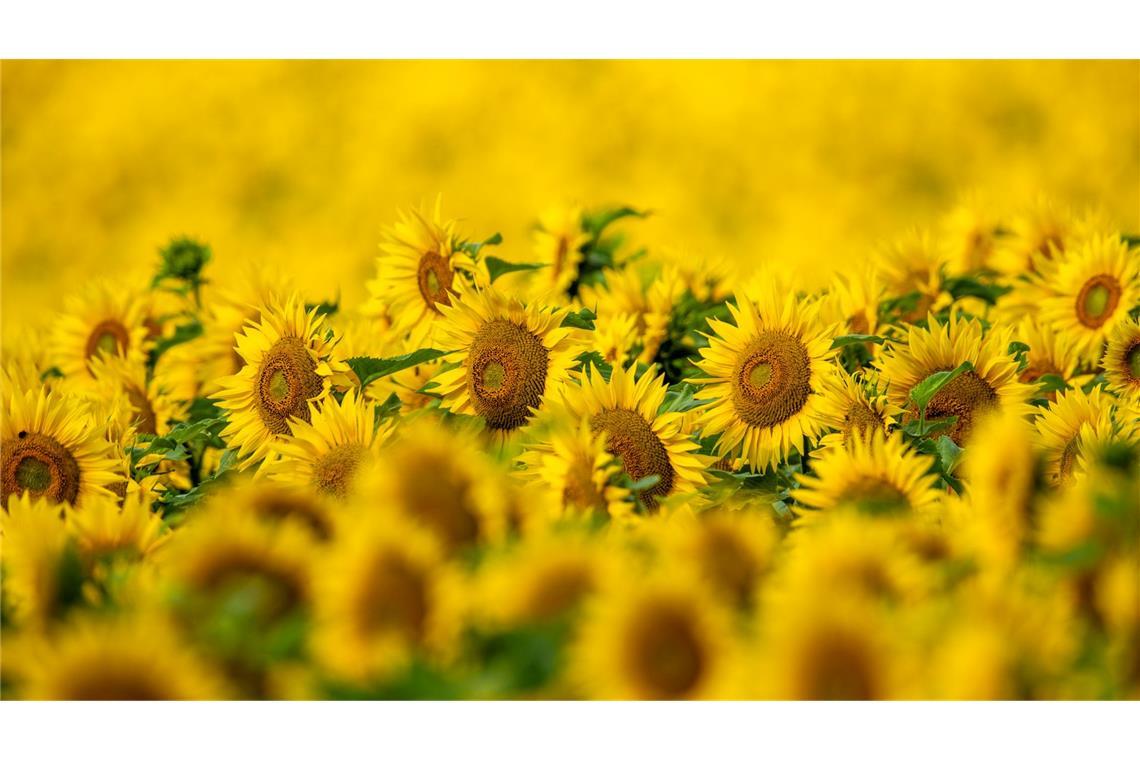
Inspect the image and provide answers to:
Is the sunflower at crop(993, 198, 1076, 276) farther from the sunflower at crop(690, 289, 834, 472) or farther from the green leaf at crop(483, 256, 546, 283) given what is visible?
the green leaf at crop(483, 256, 546, 283)

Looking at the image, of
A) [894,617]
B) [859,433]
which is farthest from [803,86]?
[894,617]

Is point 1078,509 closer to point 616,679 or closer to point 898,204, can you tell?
point 616,679

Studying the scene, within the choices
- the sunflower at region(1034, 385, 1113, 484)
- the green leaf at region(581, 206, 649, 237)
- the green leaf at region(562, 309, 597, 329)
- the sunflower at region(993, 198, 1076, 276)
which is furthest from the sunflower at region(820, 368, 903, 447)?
the sunflower at region(993, 198, 1076, 276)

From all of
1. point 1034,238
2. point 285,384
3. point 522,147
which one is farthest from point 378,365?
point 522,147

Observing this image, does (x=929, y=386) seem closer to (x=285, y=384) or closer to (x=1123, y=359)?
(x=1123, y=359)

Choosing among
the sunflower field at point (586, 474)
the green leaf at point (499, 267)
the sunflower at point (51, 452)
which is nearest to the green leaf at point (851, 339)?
the sunflower field at point (586, 474)

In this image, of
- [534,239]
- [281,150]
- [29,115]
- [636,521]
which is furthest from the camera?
[281,150]
